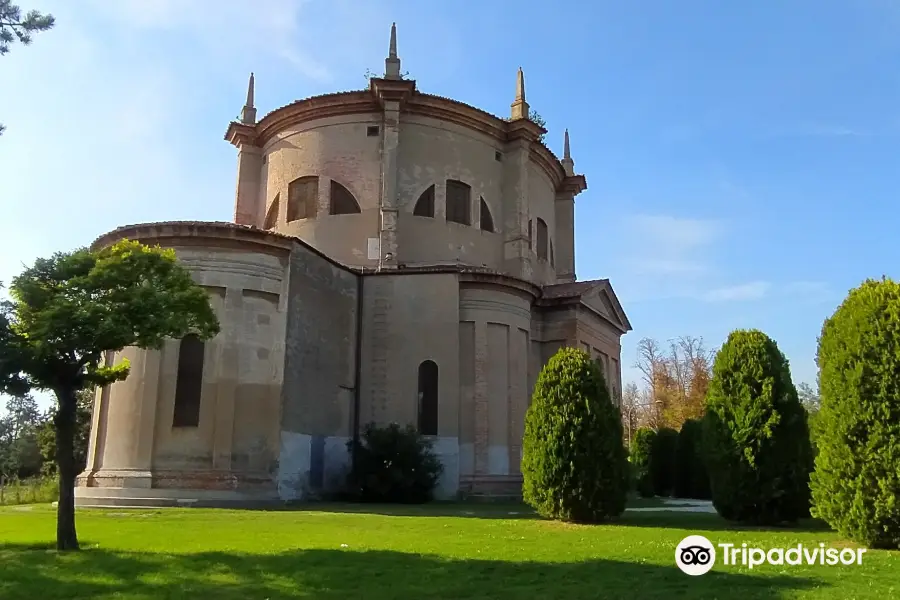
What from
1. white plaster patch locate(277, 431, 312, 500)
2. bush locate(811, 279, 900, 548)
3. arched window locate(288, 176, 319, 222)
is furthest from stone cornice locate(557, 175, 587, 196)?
bush locate(811, 279, 900, 548)

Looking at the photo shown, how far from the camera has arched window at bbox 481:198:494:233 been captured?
1174 inches

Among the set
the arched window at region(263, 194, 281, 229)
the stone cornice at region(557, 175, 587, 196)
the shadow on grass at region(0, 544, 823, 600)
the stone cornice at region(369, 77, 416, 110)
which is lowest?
the shadow on grass at region(0, 544, 823, 600)

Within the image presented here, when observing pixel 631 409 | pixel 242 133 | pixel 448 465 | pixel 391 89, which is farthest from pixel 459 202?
pixel 631 409

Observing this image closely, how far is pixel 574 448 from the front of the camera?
51.0 feet

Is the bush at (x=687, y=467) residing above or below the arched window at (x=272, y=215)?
below

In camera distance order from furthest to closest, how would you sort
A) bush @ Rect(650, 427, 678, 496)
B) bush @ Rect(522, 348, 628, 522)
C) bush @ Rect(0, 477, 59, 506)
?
bush @ Rect(650, 427, 678, 496) → bush @ Rect(0, 477, 59, 506) → bush @ Rect(522, 348, 628, 522)

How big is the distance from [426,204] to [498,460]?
31.9 feet

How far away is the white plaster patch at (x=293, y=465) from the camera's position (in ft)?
68.1

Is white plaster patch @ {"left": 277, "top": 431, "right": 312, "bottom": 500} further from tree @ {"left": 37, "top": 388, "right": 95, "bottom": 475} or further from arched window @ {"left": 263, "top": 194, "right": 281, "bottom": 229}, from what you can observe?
tree @ {"left": 37, "top": 388, "right": 95, "bottom": 475}

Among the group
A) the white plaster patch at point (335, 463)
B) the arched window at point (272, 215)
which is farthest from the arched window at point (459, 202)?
the white plaster patch at point (335, 463)

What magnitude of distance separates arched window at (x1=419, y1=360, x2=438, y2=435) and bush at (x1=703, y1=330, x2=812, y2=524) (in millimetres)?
10539

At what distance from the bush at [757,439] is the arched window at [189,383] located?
13.1 meters

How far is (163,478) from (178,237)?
255 inches

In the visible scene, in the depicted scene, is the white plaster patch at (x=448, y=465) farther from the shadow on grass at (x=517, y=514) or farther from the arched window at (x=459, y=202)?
the arched window at (x=459, y=202)
